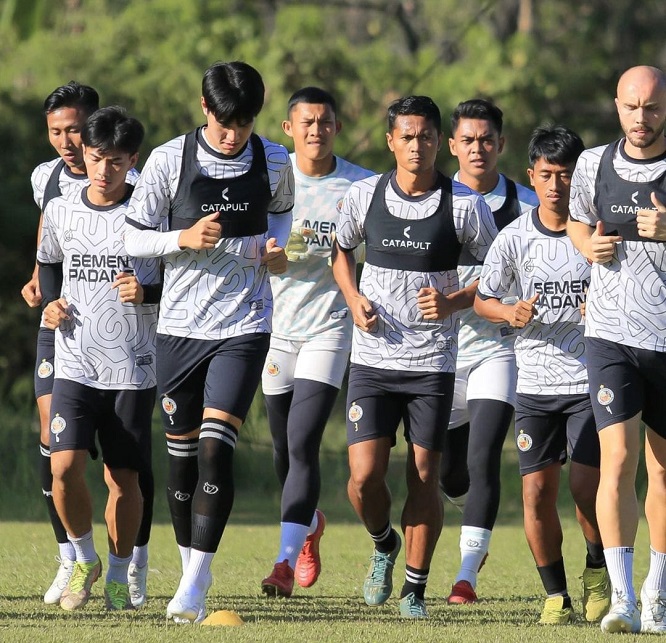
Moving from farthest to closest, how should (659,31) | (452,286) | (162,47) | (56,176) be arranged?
(659,31) → (162,47) → (56,176) → (452,286)

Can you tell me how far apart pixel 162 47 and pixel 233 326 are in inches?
771

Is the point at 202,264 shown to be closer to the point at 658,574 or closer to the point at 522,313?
the point at 522,313

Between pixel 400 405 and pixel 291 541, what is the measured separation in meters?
1.00

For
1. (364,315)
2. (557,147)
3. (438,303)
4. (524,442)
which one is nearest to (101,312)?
(364,315)

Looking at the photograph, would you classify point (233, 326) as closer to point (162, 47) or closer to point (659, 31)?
point (162, 47)

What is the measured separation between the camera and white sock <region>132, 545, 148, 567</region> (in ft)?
26.2

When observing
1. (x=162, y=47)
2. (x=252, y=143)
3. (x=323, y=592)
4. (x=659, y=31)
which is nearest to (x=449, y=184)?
(x=252, y=143)

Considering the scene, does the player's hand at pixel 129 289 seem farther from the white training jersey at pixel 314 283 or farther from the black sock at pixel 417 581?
the black sock at pixel 417 581

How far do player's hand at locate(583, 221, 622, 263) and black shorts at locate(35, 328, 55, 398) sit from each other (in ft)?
9.68

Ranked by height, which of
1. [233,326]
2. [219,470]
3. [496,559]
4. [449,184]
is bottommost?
[496,559]

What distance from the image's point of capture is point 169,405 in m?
7.47

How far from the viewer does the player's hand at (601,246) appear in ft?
22.6

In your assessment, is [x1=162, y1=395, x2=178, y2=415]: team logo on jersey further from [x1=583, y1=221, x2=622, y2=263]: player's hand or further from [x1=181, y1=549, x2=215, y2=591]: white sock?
[x1=583, y1=221, x2=622, y2=263]: player's hand

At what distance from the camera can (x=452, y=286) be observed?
777 cm
